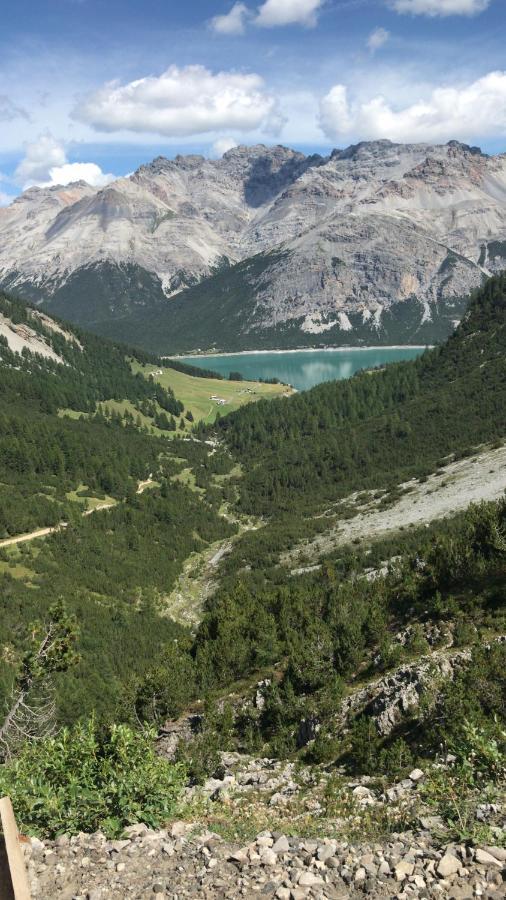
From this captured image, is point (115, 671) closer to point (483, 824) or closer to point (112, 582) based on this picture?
point (112, 582)

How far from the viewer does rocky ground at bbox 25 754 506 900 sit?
13.7 m

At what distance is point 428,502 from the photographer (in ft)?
330

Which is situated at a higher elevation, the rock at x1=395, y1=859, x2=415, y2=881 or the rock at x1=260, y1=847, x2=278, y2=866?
the rock at x1=395, y1=859, x2=415, y2=881

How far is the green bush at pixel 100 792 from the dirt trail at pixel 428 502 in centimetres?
7691

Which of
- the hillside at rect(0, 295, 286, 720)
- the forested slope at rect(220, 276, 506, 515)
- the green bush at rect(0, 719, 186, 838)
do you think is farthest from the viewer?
the forested slope at rect(220, 276, 506, 515)

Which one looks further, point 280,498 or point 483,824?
point 280,498

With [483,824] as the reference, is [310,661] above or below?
below

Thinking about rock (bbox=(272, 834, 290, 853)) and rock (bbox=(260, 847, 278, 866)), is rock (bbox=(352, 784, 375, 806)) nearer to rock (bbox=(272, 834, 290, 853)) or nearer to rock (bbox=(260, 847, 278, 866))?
rock (bbox=(272, 834, 290, 853))

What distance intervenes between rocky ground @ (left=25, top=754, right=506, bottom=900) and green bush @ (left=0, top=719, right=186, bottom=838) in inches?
25.8

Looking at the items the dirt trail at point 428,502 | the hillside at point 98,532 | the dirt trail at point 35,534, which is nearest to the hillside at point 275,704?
the hillside at point 98,532

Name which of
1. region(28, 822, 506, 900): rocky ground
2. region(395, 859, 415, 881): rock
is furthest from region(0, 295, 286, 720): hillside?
region(395, 859, 415, 881): rock

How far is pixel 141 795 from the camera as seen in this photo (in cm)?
1914

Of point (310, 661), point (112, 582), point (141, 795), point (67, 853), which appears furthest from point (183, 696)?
point (112, 582)

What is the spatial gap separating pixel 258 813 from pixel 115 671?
51.5 metres
